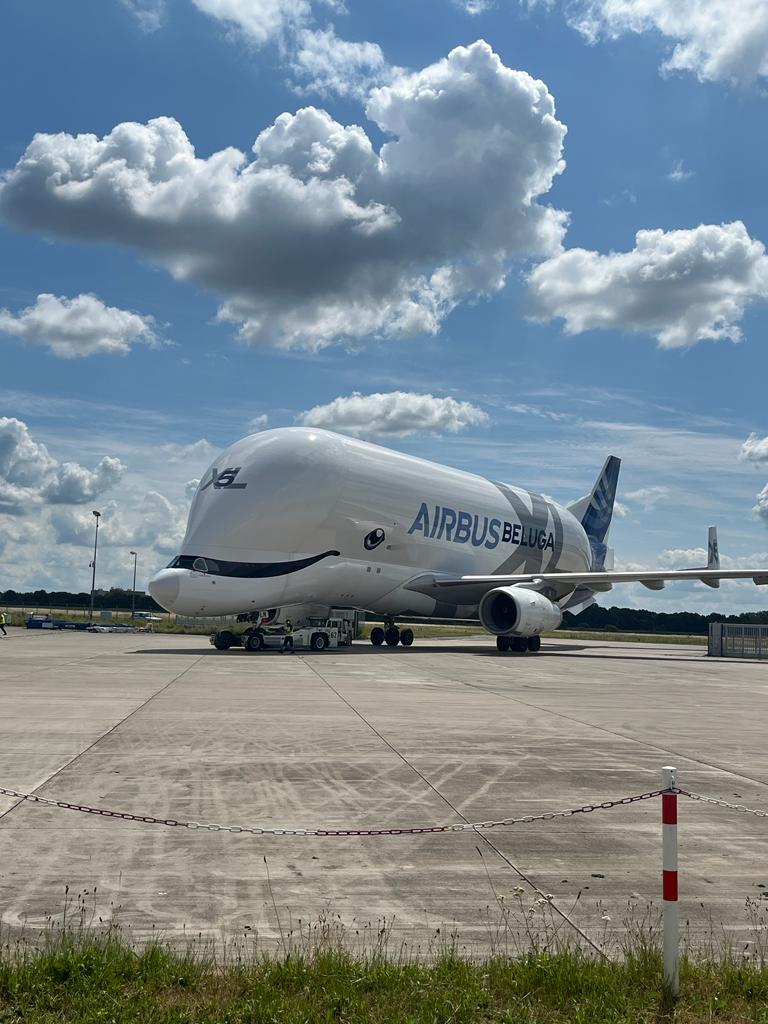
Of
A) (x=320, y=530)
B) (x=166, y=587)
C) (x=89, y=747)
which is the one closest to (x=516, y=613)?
(x=320, y=530)

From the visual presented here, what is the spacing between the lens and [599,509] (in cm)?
6109

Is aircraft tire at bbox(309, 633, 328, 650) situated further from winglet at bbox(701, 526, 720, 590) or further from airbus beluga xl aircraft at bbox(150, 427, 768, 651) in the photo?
winglet at bbox(701, 526, 720, 590)

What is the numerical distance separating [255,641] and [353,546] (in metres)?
5.09

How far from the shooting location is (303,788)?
27.2ft

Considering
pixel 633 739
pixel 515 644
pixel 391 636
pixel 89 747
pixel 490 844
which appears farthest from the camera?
pixel 391 636

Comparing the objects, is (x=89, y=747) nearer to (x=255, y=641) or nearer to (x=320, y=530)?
(x=255, y=641)

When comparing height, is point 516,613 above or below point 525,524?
below

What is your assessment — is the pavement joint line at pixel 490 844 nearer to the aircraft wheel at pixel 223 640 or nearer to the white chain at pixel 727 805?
the white chain at pixel 727 805

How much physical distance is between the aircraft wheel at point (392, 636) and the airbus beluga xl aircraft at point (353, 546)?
0.05 meters

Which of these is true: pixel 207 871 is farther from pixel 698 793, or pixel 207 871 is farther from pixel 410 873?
pixel 698 793

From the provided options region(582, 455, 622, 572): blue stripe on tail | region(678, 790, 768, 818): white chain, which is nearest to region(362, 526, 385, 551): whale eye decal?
region(582, 455, 622, 572): blue stripe on tail

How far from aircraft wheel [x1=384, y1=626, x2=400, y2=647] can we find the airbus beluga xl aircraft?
5 cm

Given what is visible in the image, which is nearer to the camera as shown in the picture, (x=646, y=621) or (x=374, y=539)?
(x=374, y=539)

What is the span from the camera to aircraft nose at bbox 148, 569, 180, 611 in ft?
100
